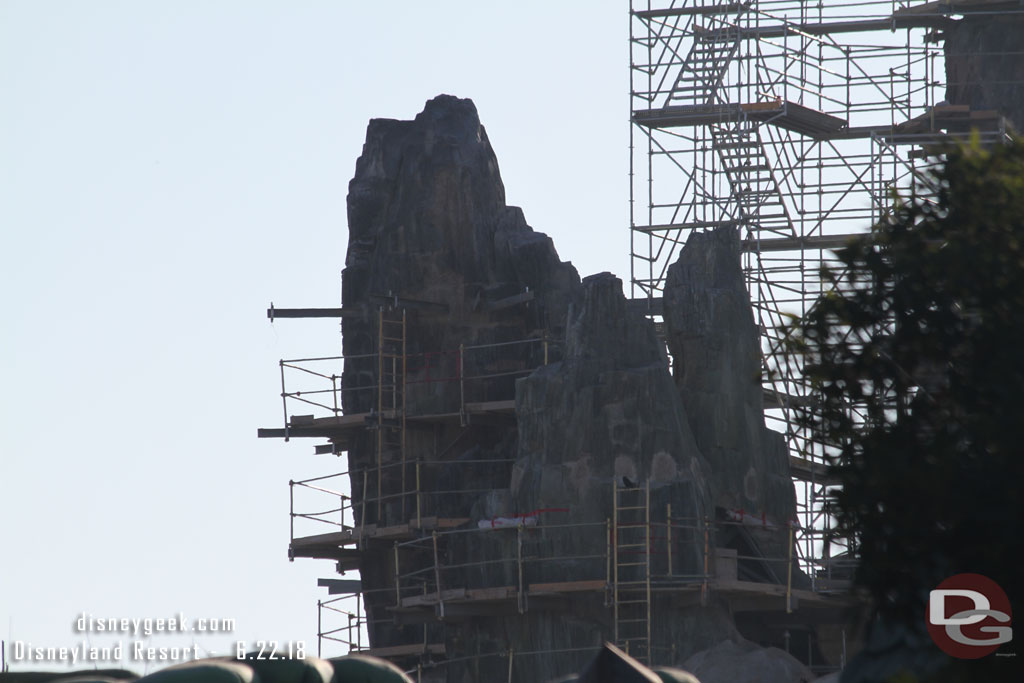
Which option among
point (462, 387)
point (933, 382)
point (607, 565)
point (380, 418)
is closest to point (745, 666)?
point (607, 565)

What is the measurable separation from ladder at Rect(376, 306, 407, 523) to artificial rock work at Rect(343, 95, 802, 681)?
77 millimetres

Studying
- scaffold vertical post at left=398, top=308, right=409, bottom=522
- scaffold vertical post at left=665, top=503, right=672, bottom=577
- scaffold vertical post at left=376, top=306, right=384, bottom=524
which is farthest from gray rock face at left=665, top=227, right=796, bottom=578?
scaffold vertical post at left=376, top=306, right=384, bottom=524

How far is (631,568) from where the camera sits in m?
35.5

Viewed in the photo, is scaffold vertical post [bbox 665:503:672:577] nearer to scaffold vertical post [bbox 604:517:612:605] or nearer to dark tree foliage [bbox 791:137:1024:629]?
scaffold vertical post [bbox 604:517:612:605]

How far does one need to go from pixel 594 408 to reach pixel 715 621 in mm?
4241

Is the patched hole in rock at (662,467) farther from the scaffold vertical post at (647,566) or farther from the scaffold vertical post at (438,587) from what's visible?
the scaffold vertical post at (438,587)

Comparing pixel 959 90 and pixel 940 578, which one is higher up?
pixel 959 90

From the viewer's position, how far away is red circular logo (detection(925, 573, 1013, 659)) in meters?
16.4

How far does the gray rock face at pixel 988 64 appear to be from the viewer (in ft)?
148

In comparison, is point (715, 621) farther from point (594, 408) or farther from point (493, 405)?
point (493, 405)

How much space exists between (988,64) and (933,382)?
29448 millimetres

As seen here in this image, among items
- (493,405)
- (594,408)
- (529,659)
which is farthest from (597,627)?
(493,405)

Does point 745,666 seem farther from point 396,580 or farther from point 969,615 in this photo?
point 969,615

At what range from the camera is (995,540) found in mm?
15992
